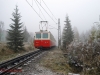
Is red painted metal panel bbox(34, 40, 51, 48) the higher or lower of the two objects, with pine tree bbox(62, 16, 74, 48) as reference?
lower

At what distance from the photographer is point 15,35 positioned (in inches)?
813

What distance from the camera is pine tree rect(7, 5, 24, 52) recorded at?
2041 centimetres

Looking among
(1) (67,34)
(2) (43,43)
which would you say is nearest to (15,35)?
(2) (43,43)

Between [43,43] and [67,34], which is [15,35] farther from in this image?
[67,34]

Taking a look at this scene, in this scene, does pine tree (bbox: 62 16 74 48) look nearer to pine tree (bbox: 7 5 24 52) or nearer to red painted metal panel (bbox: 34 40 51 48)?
red painted metal panel (bbox: 34 40 51 48)

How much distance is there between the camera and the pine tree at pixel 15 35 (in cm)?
2041

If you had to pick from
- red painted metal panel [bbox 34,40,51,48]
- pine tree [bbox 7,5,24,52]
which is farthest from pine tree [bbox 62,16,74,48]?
pine tree [bbox 7,5,24,52]

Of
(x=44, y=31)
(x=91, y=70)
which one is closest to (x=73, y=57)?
(x=91, y=70)

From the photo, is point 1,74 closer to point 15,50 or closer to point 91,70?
point 91,70

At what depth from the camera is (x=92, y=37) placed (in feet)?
31.5

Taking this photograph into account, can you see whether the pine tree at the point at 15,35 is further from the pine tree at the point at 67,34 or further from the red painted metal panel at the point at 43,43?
the pine tree at the point at 67,34

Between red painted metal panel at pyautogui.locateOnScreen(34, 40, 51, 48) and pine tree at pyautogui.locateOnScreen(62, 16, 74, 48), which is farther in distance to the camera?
pine tree at pyautogui.locateOnScreen(62, 16, 74, 48)

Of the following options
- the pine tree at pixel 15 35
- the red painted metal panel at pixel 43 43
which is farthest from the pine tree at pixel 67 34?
the pine tree at pixel 15 35

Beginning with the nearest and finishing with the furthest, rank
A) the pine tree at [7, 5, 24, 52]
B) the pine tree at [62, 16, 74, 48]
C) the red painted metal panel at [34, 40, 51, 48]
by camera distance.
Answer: the pine tree at [7, 5, 24, 52], the red painted metal panel at [34, 40, 51, 48], the pine tree at [62, 16, 74, 48]
